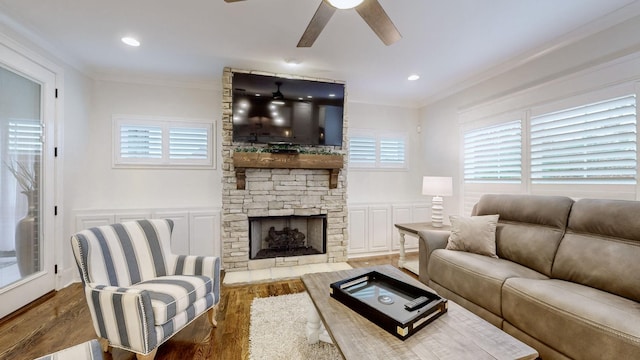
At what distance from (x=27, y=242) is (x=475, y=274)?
430cm

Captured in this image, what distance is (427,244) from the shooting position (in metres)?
2.75

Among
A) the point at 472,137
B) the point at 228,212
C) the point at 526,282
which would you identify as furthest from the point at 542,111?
the point at 228,212

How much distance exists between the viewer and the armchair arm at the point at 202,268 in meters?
2.18

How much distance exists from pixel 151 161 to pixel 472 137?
15.1 ft

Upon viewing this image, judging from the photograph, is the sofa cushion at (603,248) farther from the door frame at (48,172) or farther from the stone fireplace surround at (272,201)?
the door frame at (48,172)

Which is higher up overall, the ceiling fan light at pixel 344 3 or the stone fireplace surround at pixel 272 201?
the ceiling fan light at pixel 344 3

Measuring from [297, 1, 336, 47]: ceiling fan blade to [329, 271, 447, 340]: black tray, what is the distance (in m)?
1.78

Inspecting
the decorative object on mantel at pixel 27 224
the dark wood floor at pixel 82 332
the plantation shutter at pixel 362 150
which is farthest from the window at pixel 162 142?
the plantation shutter at pixel 362 150

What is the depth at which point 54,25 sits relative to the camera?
2.39 meters

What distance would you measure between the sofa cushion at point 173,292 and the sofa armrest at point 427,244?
7.04 feet

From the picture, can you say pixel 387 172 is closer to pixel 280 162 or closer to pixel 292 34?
pixel 280 162

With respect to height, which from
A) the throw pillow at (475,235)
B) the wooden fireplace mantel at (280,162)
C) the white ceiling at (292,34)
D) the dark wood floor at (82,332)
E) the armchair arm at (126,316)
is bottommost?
the dark wood floor at (82,332)

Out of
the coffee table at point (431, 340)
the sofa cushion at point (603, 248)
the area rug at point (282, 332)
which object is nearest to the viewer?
the coffee table at point (431, 340)

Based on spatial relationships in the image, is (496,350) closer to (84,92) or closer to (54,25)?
(54,25)
